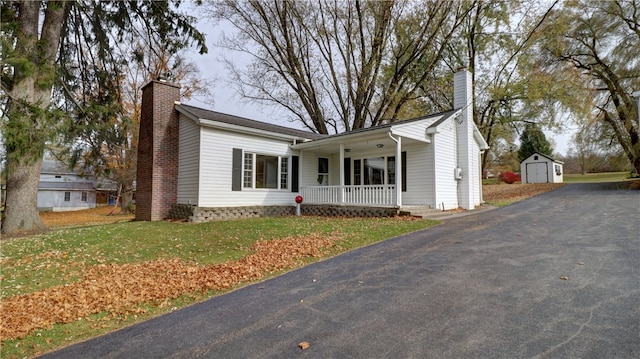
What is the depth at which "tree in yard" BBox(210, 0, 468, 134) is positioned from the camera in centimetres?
2034

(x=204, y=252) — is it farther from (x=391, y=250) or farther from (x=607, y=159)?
(x=607, y=159)

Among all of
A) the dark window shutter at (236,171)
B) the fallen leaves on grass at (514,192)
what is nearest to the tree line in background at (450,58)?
the fallen leaves on grass at (514,192)

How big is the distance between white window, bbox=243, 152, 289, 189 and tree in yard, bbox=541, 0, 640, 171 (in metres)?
19.7

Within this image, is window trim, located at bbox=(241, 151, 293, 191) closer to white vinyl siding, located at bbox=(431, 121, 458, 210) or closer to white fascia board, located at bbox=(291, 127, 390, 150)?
white fascia board, located at bbox=(291, 127, 390, 150)

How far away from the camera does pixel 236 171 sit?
40.4 feet

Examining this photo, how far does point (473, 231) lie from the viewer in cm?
789

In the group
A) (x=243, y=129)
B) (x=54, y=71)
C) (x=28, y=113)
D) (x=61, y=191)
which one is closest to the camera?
(x=28, y=113)

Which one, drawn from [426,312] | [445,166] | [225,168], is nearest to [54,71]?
[225,168]

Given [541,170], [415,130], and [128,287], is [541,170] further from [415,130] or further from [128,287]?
[128,287]

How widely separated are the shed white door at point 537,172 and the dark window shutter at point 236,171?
29.0 meters

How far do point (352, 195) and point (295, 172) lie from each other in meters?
3.10

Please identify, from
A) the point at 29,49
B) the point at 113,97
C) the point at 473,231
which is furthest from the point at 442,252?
the point at 113,97

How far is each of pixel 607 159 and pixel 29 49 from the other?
29.6 metres

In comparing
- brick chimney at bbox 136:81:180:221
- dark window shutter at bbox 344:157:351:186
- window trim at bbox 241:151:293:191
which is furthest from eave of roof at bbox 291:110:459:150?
brick chimney at bbox 136:81:180:221
